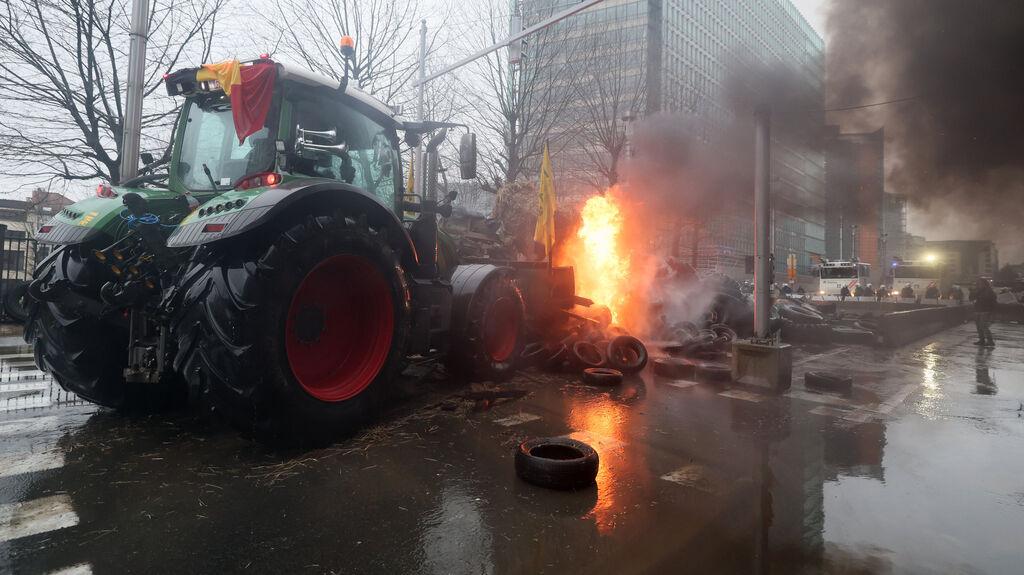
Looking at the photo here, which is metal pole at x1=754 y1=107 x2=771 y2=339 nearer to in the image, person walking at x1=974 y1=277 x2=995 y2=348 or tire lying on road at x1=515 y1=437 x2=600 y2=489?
tire lying on road at x1=515 y1=437 x2=600 y2=489

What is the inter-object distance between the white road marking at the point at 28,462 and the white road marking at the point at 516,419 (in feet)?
10.8

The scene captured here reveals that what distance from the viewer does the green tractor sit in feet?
10.4

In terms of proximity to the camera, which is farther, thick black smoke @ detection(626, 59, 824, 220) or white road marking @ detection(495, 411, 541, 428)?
thick black smoke @ detection(626, 59, 824, 220)

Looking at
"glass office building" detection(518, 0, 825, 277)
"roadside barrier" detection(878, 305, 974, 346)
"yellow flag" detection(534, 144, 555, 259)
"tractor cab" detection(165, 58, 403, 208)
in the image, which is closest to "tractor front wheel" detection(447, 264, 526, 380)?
"tractor cab" detection(165, 58, 403, 208)

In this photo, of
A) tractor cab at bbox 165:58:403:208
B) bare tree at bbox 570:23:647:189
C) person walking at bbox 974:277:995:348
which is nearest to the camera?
tractor cab at bbox 165:58:403:208

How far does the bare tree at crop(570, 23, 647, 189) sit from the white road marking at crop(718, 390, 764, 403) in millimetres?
11904

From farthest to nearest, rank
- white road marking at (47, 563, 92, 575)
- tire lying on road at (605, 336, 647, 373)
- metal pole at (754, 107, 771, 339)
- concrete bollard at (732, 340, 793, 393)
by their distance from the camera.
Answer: tire lying on road at (605, 336, 647, 373)
metal pole at (754, 107, 771, 339)
concrete bollard at (732, 340, 793, 393)
white road marking at (47, 563, 92, 575)

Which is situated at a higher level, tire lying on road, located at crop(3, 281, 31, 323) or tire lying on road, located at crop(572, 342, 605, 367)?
tire lying on road, located at crop(3, 281, 31, 323)

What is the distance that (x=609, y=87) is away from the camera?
18484mm

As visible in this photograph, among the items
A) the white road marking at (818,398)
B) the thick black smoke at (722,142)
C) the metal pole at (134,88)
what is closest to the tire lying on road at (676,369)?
the white road marking at (818,398)

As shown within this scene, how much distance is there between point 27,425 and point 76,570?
3.10 meters

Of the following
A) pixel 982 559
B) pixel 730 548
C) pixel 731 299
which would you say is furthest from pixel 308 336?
pixel 731 299

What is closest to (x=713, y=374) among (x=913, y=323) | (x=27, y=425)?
(x=27, y=425)

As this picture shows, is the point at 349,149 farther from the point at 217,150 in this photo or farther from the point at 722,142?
the point at 722,142
